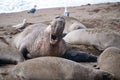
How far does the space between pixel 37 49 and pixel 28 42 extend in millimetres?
330

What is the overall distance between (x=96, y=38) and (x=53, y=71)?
3056 millimetres

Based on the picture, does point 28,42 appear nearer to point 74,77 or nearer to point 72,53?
point 72,53

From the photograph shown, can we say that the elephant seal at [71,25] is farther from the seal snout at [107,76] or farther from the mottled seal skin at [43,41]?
the seal snout at [107,76]

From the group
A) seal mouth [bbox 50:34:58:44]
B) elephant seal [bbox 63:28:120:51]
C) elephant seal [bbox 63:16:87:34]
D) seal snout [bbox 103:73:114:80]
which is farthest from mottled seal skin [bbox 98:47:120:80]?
elephant seal [bbox 63:16:87:34]

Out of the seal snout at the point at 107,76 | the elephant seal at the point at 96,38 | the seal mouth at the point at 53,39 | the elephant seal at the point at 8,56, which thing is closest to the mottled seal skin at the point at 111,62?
the seal snout at the point at 107,76

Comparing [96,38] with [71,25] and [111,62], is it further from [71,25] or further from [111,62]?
[71,25]

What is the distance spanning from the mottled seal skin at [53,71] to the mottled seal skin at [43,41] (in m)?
0.77

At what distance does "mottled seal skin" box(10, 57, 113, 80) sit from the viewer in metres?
4.06

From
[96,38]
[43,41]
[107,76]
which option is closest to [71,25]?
[96,38]

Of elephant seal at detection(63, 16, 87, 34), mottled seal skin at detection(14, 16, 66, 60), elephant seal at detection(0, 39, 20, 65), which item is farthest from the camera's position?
elephant seal at detection(63, 16, 87, 34)

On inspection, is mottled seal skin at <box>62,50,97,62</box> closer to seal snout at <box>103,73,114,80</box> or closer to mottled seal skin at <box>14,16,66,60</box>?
mottled seal skin at <box>14,16,66,60</box>

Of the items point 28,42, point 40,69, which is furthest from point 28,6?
point 40,69

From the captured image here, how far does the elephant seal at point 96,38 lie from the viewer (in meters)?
6.89

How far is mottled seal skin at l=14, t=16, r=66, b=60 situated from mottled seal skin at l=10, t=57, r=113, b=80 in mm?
767
